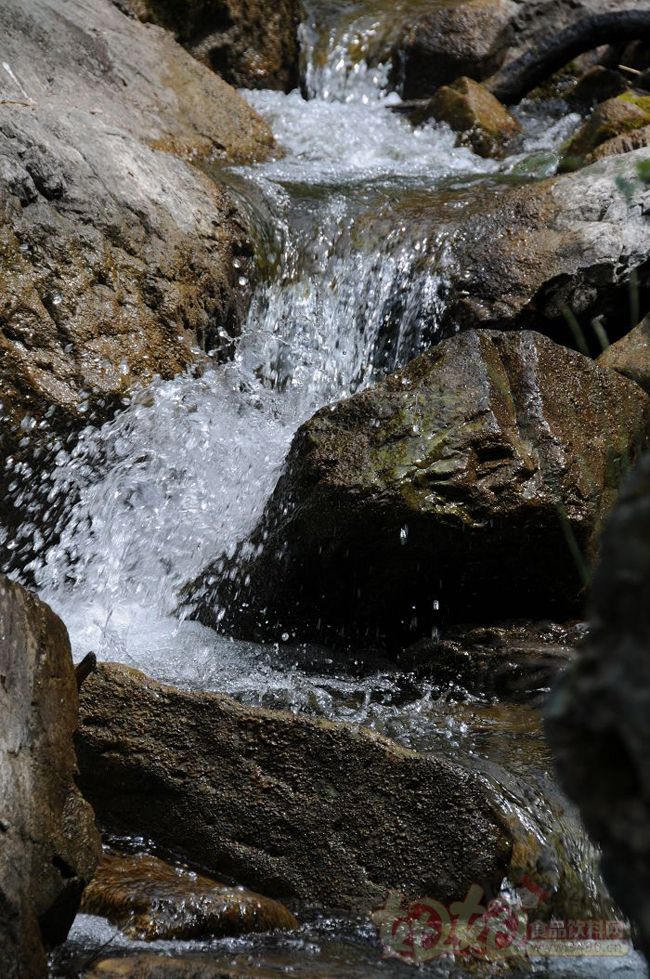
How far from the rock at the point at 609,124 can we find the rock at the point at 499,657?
15.3 ft

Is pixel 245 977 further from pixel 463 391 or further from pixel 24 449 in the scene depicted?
pixel 24 449

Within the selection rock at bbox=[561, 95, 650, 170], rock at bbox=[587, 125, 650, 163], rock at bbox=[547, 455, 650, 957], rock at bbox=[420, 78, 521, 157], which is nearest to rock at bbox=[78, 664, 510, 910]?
rock at bbox=[547, 455, 650, 957]

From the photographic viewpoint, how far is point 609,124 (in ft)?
25.4

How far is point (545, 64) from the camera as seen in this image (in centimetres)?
1035

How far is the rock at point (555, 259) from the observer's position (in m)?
5.67

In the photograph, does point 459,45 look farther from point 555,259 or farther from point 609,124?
point 555,259

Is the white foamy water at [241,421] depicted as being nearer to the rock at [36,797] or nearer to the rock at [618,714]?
the rock at [36,797]

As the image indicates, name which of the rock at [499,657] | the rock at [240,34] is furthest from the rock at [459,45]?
the rock at [499,657]

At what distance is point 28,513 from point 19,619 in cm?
271

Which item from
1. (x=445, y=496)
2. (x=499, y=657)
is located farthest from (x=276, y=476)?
(x=499, y=657)

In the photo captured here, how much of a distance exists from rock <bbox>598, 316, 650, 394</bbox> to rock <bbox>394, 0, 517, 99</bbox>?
638cm

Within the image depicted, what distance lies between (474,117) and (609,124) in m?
1.55

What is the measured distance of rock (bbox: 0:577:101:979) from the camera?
1.94m

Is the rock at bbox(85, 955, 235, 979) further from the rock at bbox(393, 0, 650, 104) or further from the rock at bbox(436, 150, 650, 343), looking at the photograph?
the rock at bbox(393, 0, 650, 104)
